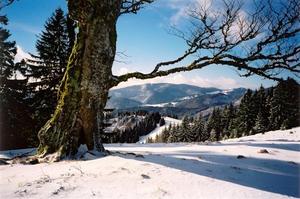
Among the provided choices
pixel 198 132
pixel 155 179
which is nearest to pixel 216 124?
pixel 198 132

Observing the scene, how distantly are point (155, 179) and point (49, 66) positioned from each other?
2071 centimetres

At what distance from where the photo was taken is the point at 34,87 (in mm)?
23281

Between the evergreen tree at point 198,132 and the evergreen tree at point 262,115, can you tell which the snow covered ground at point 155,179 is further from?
the evergreen tree at point 198,132

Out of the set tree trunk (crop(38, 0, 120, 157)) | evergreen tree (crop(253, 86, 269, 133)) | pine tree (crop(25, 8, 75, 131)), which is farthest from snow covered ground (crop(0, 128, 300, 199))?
evergreen tree (crop(253, 86, 269, 133))

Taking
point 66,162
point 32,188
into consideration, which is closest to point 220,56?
point 66,162

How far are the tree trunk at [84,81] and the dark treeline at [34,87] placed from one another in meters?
15.5

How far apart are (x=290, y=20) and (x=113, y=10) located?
5.52 m

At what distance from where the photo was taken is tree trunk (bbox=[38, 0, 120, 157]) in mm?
7277

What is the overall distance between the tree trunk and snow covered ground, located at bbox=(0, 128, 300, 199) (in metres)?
0.88

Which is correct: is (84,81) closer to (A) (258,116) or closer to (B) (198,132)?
(A) (258,116)

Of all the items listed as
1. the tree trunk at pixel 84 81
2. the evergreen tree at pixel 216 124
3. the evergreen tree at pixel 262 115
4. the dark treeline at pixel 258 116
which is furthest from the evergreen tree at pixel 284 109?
the tree trunk at pixel 84 81

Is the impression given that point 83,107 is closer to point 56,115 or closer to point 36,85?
point 56,115

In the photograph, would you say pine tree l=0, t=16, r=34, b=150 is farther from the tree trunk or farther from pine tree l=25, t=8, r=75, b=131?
the tree trunk

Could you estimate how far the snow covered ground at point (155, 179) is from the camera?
4.17 m
